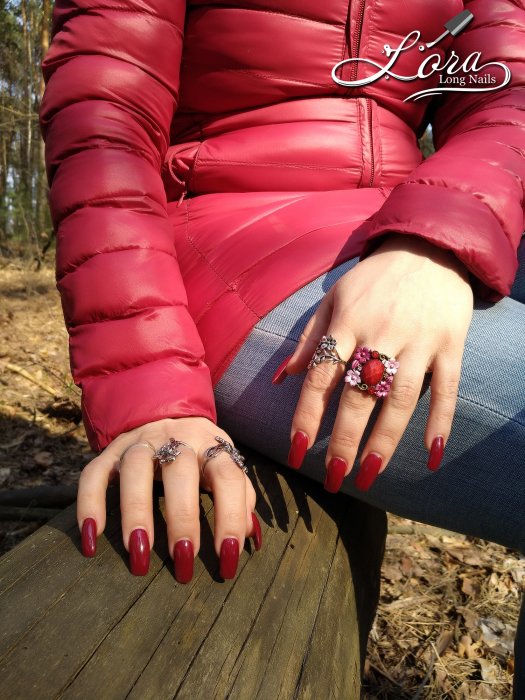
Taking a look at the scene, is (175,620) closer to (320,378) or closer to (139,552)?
(139,552)

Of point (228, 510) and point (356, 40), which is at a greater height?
point (356, 40)

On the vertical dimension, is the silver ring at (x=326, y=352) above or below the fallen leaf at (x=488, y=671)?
above

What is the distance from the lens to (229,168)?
139cm

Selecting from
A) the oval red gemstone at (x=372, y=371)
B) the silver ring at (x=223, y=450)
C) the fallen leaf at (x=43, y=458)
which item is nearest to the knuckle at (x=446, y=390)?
the oval red gemstone at (x=372, y=371)

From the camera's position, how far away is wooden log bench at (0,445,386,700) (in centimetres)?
63

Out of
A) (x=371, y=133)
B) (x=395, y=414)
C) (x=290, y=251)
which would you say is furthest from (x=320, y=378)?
(x=371, y=133)

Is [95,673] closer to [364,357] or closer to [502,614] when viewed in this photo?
[364,357]

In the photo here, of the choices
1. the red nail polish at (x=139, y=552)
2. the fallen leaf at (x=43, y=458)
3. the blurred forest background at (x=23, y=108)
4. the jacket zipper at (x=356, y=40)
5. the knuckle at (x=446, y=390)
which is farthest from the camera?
the blurred forest background at (x=23, y=108)

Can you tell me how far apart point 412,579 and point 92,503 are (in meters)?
1.96

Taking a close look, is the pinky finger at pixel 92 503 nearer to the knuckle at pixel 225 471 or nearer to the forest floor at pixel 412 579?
the knuckle at pixel 225 471

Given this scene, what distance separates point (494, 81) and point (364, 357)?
1.09 m

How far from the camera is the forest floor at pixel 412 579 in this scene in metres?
1.85

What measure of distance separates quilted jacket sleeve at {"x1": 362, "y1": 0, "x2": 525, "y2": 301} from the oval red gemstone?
10.4 inches

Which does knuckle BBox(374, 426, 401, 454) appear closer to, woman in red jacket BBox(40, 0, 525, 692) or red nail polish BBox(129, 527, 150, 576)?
woman in red jacket BBox(40, 0, 525, 692)
